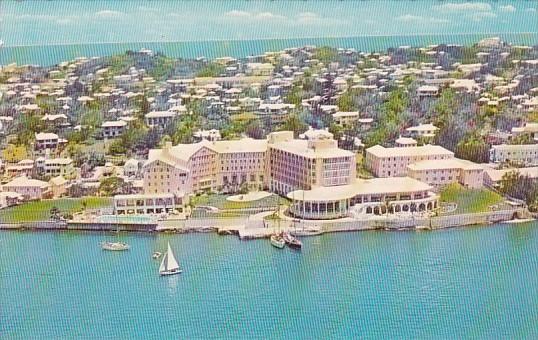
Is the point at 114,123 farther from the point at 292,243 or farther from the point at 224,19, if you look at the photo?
the point at 292,243

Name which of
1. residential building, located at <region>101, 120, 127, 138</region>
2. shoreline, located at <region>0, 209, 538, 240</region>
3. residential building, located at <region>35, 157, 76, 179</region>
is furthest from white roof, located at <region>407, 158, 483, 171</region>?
residential building, located at <region>35, 157, 76, 179</region>

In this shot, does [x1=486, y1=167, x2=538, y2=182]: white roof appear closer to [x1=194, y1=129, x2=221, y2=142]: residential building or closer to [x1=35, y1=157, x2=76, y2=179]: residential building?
[x1=194, y1=129, x2=221, y2=142]: residential building

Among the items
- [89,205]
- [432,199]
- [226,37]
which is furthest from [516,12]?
[89,205]

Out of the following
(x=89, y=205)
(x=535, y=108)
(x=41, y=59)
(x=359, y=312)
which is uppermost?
(x=41, y=59)

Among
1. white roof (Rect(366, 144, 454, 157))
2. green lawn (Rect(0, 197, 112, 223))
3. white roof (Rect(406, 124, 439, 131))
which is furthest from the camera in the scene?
white roof (Rect(406, 124, 439, 131))

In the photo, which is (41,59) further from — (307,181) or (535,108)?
(535,108)

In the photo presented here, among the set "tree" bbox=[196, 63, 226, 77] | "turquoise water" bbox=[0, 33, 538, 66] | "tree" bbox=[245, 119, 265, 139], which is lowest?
"tree" bbox=[245, 119, 265, 139]
